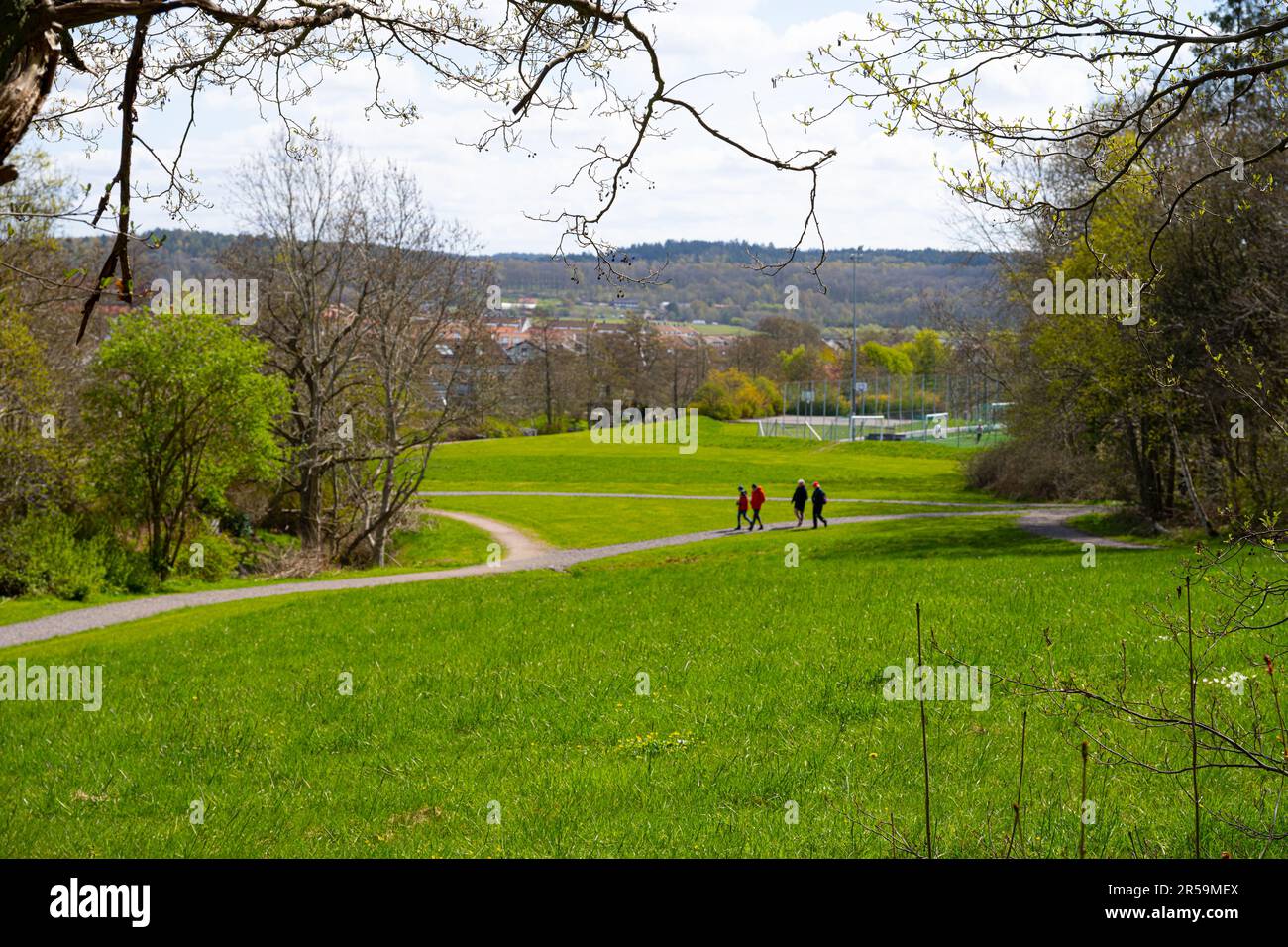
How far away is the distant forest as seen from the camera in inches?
242

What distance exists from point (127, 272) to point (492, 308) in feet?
113

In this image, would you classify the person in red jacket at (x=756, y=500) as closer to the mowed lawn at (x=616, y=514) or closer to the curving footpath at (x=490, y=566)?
the curving footpath at (x=490, y=566)

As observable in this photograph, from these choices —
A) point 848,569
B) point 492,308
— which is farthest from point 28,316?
point 848,569

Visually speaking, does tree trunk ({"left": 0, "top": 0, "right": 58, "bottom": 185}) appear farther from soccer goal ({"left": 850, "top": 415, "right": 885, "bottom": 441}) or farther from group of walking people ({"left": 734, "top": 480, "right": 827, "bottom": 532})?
soccer goal ({"left": 850, "top": 415, "right": 885, "bottom": 441})

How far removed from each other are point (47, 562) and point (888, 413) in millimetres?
75460

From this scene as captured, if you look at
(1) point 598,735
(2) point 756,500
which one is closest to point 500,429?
(2) point 756,500

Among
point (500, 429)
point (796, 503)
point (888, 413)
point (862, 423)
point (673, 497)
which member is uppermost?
point (888, 413)

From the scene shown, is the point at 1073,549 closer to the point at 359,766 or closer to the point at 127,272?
the point at 359,766

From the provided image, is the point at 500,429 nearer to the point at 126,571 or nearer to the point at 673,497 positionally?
the point at 673,497

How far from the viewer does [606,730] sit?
9.70m

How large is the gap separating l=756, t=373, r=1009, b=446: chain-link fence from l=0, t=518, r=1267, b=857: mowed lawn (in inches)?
2409

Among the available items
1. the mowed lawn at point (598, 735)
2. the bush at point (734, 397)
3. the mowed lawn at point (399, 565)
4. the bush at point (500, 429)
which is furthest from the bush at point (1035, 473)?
the bush at point (734, 397)

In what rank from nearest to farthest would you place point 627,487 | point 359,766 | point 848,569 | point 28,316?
point 359,766
point 848,569
point 28,316
point 627,487
